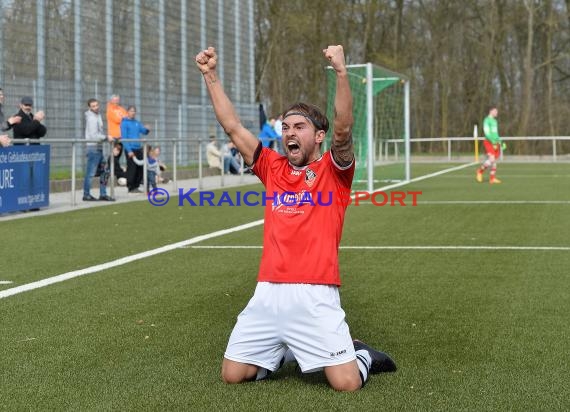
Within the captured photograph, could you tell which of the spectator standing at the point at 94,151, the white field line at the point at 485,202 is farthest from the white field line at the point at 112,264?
the spectator standing at the point at 94,151

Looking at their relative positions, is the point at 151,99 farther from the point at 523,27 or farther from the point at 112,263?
the point at 523,27

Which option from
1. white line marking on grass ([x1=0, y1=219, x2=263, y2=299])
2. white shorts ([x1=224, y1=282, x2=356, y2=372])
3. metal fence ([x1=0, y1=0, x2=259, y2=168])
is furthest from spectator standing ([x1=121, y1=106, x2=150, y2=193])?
white shorts ([x1=224, y1=282, x2=356, y2=372])

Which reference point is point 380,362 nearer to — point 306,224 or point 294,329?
point 294,329

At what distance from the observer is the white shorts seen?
5.29 meters

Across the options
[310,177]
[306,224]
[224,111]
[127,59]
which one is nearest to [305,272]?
[306,224]

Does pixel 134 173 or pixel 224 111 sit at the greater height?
pixel 224 111

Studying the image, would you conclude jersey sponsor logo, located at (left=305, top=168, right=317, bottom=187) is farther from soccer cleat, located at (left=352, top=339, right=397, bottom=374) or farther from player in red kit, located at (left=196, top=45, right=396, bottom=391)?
soccer cleat, located at (left=352, top=339, right=397, bottom=374)

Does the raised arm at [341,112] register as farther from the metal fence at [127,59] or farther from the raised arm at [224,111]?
the metal fence at [127,59]

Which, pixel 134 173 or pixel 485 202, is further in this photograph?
pixel 134 173

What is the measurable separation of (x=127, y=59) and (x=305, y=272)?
23.9 m

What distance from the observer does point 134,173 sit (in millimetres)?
21844

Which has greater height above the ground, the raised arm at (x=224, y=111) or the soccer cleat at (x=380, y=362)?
the raised arm at (x=224, y=111)

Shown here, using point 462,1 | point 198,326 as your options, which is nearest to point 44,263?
point 198,326

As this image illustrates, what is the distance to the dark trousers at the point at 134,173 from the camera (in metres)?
21.8
